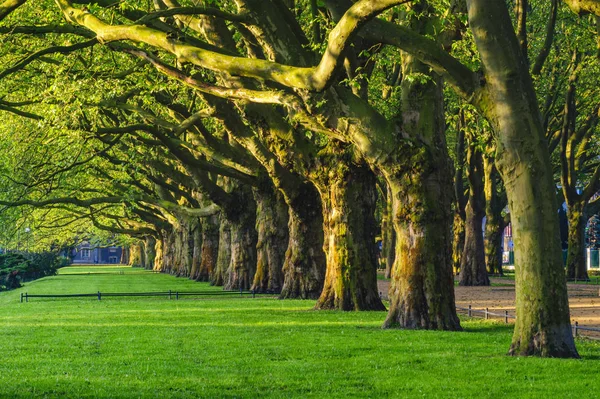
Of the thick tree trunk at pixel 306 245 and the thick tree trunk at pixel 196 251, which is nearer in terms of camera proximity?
the thick tree trunk at pixel 306 245

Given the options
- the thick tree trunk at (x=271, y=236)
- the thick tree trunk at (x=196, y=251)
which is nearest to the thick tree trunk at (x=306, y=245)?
the thick tree trunk at (x=271, y=236)

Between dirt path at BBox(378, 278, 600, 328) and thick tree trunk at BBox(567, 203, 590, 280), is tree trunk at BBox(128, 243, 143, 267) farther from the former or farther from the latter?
dirt path at BBox(378, 278, 600, 328)

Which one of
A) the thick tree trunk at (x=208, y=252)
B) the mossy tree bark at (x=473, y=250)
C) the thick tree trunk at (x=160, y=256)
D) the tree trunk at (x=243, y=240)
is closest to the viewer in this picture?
the tree trunk at (x=243, y=240)

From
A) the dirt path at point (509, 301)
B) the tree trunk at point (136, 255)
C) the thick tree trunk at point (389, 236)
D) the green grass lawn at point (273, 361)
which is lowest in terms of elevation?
the green grass lawn at point (273, 361)

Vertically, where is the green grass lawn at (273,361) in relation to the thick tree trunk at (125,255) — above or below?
below

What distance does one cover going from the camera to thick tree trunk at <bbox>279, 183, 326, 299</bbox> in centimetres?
3062

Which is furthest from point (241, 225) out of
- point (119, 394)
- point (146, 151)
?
point (119, 394)

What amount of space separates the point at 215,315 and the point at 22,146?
11797 mm

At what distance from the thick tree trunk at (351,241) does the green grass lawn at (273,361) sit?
5.55ft

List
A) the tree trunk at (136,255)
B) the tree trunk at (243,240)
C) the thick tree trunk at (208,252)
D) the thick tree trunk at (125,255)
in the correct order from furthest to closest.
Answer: the thick tree trunk at (125,255)
the tree trunk at (136,255)
the thick tree trunk at (208,252)
the tree trunk at (243,240)

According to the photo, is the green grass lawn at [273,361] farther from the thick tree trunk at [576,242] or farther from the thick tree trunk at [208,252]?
the thick tree trunk at [208,252]

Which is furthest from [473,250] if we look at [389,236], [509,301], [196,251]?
[196,251]

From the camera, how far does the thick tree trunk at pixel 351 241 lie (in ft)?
83.1

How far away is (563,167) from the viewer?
142ft
